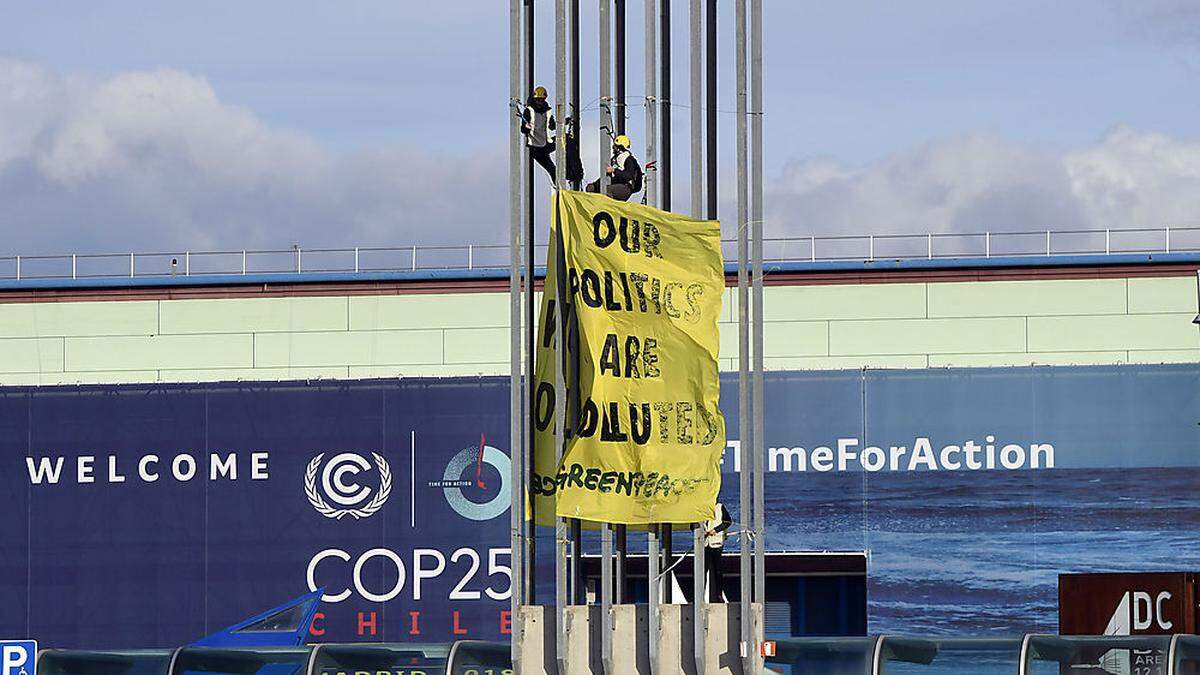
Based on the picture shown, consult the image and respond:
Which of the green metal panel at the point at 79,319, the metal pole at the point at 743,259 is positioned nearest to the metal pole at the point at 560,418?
the metal pole at the point at 743,259

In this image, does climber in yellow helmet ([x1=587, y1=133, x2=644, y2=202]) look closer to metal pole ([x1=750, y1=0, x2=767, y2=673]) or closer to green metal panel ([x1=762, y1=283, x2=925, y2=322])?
metal pole ([x1=750, y1=0, x2=767, y2=673])

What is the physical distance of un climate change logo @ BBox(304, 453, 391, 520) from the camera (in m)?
46.5

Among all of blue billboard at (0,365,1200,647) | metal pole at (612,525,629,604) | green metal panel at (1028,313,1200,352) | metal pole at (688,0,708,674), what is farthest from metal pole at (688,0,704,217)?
green metal panel at (1028,313,1200,352)

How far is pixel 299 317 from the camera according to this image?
49.1 m

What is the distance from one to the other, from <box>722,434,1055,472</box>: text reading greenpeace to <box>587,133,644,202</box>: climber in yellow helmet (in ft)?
83.2

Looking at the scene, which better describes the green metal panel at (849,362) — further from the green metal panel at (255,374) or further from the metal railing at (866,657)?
the metal railing at (866,657)

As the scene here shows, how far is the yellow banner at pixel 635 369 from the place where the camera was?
1945 cm

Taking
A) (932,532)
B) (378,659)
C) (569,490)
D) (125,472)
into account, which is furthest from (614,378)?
(125,472)

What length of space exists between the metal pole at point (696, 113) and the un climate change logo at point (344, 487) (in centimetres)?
2683

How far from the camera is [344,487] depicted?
46.7 m

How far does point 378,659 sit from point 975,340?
2587cm

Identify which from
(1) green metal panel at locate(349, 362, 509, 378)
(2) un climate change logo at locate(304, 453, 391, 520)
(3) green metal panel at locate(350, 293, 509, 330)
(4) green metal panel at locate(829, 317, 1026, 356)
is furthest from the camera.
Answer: (3) green metal panel at locate(350, 293, 509, 330)

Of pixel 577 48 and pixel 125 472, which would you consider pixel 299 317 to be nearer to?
pixel 125 472

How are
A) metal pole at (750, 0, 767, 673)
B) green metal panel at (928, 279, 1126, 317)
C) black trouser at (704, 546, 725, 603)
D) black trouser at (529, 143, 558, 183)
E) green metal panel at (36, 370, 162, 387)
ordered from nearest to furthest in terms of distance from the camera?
black trouser at (529, 143, 558, 183), metal pole at (750, 0, 767, 673), black trouser at (704, 546, 725, 603), green metal panel at (928, 279, 1126, 317), green metal panel at (36, 370, 162, 387)
